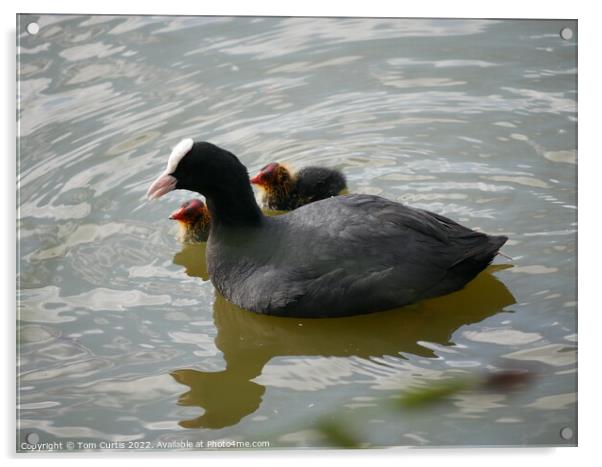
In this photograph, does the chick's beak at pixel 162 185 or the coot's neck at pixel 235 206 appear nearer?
the chick's beak at pixel 162 185

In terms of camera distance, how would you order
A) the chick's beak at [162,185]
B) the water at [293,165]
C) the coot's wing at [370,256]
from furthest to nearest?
the chick's beak at [162,185], the coot's wing at [370,256], the water at [293,165]

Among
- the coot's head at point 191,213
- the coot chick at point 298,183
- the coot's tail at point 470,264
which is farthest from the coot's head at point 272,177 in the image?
the coot's tail at point 470,264

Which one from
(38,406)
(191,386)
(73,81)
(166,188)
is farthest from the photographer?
(73,81)

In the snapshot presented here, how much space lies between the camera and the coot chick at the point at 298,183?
26.9 ft

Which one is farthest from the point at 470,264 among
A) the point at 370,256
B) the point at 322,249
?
the point at 322,249

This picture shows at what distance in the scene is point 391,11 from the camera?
6219mm

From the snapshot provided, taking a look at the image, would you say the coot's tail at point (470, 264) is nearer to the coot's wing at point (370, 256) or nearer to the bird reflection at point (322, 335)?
the coot's wing at point (370, 256)

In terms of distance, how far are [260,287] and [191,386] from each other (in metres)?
0.78

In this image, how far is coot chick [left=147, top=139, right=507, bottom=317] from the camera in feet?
21.9

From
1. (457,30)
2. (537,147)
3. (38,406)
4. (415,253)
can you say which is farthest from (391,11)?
(38,406)

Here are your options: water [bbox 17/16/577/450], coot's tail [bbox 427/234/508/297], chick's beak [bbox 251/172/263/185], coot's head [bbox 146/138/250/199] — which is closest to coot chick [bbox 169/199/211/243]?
water [bbox 17/16/577/450]

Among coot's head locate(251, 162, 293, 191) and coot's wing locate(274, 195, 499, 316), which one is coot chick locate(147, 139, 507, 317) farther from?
coot's head locate(251, 162, 293, 191)

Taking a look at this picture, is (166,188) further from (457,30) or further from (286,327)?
(457,30)

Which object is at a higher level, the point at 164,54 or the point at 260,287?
the point at 164,54
